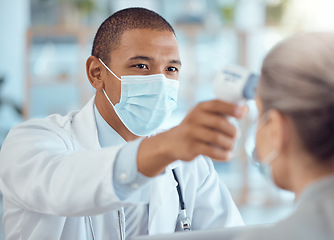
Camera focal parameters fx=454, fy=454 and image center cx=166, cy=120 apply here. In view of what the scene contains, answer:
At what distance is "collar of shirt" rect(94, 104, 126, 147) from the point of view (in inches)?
65.6

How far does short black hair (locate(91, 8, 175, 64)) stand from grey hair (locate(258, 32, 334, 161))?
0.85 m

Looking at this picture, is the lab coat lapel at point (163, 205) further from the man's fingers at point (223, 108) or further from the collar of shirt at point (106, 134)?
the man's fingers at point (223, 108)

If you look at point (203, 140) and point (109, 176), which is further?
point (109, 176)

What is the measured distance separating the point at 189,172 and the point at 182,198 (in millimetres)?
132

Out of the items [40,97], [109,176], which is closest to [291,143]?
[109,176]

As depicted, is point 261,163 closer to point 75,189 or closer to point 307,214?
point 307,214

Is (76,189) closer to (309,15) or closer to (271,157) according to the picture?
(271,157)

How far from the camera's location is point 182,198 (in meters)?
1.58

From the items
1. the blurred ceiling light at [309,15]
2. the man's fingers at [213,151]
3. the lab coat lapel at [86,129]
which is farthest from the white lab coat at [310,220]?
the blurred ceiling light at [309,15]

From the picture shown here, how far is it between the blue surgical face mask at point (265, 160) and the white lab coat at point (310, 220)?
0.10m

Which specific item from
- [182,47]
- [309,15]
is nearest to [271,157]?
[182,47]

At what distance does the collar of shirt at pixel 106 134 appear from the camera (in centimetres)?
167

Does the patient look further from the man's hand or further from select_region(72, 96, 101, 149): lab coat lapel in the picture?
select_region(72, 96, 101, 149): lab coat lapel

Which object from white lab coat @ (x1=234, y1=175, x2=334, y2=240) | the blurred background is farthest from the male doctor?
the blurred background
